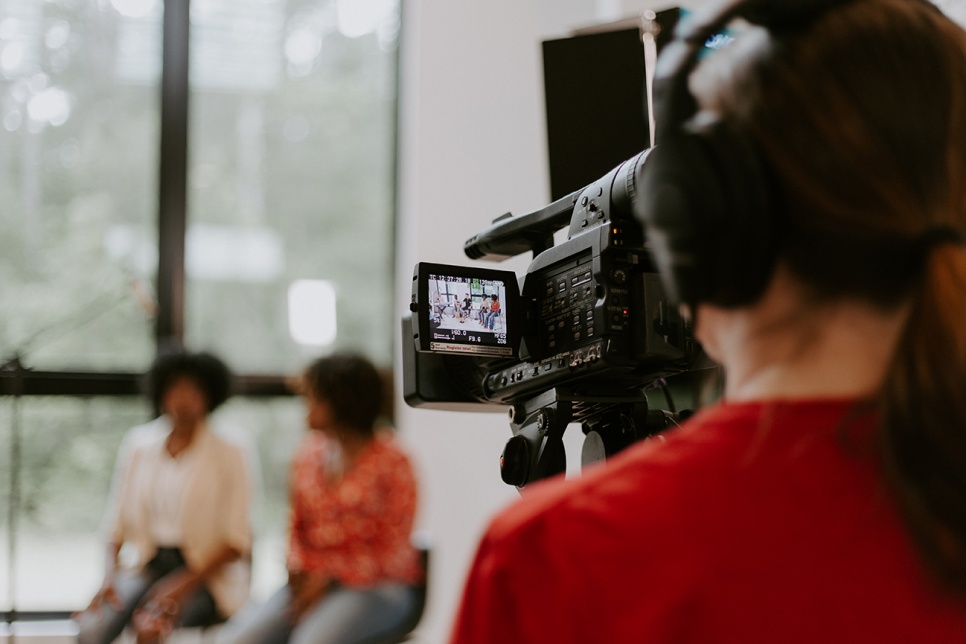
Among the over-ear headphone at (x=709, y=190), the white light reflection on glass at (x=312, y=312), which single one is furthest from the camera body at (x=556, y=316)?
the white light reflection on glass at (x=312, y=312)

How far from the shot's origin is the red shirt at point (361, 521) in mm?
2939

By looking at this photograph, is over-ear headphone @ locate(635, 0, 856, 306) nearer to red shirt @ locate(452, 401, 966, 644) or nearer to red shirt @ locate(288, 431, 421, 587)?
red shirt @ locate(452, 401, 966, 644)

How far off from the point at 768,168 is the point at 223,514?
298 cm

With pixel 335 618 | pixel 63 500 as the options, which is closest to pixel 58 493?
pixel 63 500

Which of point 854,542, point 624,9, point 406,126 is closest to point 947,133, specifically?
point 854,542

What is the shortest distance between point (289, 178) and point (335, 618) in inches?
77.5

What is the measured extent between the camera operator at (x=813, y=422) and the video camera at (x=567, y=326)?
0.48 meters

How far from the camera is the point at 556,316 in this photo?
1.17m

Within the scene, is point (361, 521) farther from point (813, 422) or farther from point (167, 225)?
point (813, 422)

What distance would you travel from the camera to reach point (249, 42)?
3994 millimetres

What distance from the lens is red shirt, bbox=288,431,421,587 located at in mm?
2939

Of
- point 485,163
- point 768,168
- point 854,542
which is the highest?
point 485,163

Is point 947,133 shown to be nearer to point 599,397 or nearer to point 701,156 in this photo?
point 701,156

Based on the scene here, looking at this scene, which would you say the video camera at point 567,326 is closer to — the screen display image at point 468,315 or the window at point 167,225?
the screen display image at point 468,315
